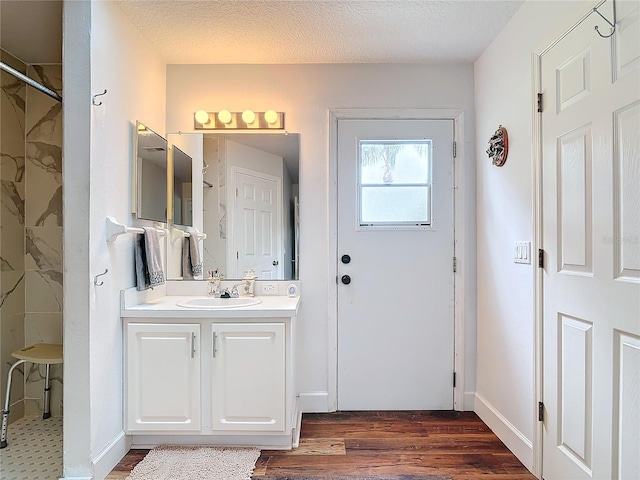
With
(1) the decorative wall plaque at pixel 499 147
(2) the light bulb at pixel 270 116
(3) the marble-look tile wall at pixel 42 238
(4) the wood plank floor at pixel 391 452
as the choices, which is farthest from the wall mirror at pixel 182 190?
(1) the decorative wall plaque at pixel 499 147

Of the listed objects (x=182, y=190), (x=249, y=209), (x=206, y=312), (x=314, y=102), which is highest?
(x=314, y=102)

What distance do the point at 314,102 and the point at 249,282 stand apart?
1.34 meters

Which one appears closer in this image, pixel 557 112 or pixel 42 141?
pixel 557 112

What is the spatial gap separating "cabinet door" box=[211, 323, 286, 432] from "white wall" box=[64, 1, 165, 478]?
0.55m

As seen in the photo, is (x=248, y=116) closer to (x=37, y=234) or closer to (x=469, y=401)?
(x=37, y=234)

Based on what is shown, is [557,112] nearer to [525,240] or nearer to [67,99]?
[525,240]

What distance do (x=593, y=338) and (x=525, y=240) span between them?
0.61m

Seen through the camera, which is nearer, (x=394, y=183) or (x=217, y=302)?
(x=217, y=302)

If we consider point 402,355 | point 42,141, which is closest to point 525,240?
point 402,355

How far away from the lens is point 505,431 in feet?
6.72

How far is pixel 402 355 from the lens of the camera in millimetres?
2482

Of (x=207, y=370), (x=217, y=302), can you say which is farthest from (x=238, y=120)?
(x=207, y=370)

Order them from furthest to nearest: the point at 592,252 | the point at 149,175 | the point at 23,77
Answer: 1. the point at 149,175
2. the point at 23,77
3. the point at 592,252

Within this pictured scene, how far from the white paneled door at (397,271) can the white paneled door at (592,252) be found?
2.64 feet
